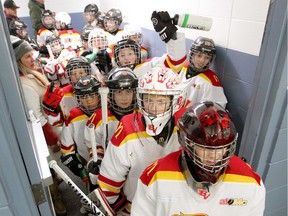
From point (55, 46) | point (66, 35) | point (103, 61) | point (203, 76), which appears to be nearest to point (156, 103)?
point (203, 76)

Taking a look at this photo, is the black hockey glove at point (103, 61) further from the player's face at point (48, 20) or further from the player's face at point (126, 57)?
the player's face at point (48, 20)

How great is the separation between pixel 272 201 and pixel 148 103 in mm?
1452

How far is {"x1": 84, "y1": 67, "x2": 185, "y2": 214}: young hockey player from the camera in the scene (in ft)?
4.20

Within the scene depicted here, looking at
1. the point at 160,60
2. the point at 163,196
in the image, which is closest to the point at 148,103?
the point at 163,196

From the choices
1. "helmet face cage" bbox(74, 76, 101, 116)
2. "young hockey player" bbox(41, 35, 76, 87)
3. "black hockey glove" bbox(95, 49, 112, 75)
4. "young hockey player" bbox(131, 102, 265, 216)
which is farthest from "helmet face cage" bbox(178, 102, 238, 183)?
"young hockey player" bbox(41, 35, 76, 87)

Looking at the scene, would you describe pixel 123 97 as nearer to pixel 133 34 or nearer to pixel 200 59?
pixel 200 59

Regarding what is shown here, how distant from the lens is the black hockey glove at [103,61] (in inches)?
125

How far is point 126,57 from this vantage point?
2.62 meters

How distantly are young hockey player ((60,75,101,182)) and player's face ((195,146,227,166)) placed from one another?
119 centimetres

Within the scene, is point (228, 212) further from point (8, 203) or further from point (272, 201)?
point (272, 201)

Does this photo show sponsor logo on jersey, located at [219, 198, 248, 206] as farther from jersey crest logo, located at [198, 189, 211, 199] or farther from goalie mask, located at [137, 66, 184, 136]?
goalie mask, located at [137, 66, 184, 136]

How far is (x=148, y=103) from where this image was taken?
50.8 inches

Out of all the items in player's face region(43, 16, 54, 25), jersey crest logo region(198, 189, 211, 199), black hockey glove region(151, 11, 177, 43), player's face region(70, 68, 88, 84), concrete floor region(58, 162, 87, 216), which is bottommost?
concrete floor region(58, 162, 87, 216)

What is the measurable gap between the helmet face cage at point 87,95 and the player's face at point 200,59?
0.93 m
